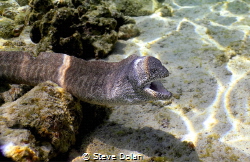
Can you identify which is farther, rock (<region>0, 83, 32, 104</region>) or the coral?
rock (<region>0, 83, 32, 104</region>)

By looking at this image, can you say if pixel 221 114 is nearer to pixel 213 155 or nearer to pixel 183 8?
pixel 213 155

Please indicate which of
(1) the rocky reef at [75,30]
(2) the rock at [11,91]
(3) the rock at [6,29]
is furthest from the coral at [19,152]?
(3) the rock at [6,29]

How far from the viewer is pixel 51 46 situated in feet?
12.5

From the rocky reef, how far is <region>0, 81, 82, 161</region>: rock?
5.65 feet

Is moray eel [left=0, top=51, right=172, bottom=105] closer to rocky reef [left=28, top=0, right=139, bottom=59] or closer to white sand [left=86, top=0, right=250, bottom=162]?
white sand [left=86, top=0, right=250, bottom=162]

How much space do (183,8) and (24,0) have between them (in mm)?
5904

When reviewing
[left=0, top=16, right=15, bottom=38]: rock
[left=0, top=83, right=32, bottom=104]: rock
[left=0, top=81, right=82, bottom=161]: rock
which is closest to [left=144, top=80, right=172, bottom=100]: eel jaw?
[left=0, top=81, right=82, bottom=161]: rock

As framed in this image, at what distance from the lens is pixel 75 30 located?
4.16m

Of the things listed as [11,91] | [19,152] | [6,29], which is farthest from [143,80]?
[6,29]

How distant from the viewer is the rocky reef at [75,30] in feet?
12.8

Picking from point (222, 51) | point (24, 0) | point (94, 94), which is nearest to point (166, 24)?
point (222, 51)

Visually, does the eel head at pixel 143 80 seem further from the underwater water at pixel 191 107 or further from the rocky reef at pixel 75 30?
the rocky reef at pixel 75 30

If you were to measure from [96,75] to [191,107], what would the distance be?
1.50 meters

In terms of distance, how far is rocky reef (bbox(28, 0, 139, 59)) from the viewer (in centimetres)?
389
